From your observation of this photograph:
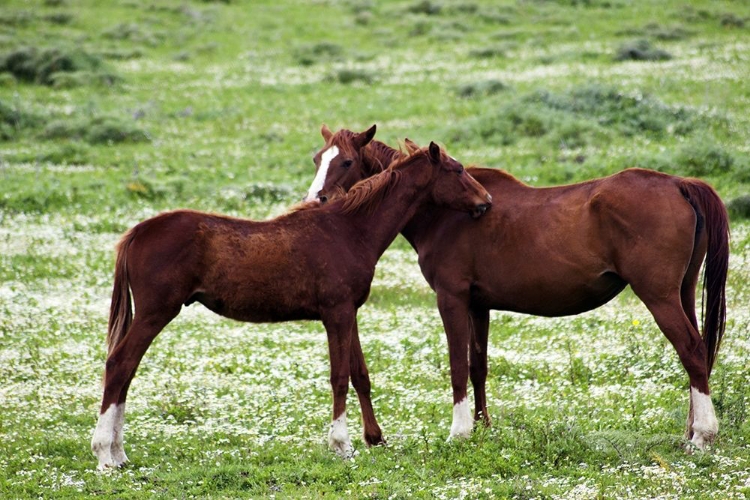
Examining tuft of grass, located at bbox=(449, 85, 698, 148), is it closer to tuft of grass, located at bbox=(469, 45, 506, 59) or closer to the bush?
the bush

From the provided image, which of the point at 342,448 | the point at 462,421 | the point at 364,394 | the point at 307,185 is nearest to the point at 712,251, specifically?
the point at 462,421

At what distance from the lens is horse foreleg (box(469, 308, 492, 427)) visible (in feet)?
32.6

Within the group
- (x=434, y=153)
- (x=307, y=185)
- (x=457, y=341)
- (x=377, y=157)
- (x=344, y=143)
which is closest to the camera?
(x=457, y=341)

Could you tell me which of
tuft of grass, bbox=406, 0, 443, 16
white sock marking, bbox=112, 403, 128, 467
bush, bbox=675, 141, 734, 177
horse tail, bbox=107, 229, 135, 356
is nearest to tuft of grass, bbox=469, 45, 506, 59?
tuft of grass, bbox=406, 0, 443, 16

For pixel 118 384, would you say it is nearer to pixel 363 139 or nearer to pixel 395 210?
pixel 395 210

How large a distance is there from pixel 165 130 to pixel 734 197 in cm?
1802

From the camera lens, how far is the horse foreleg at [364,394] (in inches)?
376

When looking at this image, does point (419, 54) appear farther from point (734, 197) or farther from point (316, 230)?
point (316, 230)

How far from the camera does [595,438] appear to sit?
8.73 meters

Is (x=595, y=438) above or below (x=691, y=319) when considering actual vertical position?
below

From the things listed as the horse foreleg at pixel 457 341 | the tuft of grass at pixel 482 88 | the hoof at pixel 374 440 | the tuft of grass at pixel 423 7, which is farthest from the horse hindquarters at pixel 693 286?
the tuft of grass at pixel 423 7

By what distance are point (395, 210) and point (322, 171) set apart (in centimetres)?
117

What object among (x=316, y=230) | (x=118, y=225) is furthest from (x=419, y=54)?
(x=316, y=230)

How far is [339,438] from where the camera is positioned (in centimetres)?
905
